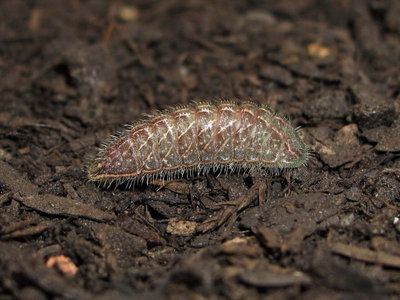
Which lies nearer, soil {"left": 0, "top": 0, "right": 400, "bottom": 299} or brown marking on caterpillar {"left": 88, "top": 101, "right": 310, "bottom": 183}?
soil {"left": 0, "top": 0, "right": 400, "bottom": 299}

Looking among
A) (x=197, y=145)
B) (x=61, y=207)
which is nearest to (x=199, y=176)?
(x=197, y=145)

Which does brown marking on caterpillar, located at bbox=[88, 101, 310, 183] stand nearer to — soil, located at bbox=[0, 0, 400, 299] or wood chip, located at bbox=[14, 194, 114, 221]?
soil, located at bbox=[0, 0, 400, 299]

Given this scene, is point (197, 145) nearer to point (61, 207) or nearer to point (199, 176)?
point (199, 176)

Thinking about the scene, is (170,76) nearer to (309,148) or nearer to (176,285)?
(309,148)

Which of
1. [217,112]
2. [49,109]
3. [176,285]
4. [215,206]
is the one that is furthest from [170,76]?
[176,285]

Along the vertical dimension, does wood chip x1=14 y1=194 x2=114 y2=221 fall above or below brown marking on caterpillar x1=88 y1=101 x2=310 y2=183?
below

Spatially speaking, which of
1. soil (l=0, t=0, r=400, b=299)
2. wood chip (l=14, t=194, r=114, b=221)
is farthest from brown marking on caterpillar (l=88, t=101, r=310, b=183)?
wood chip (l=14, t=194, r=114, b=221)
